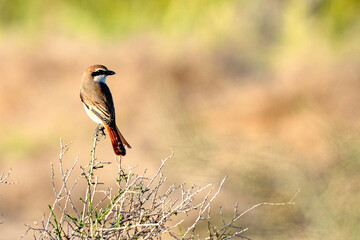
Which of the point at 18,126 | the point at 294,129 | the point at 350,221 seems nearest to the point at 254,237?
the point at 350,221

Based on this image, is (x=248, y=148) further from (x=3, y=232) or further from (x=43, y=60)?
(x=43, y=60)

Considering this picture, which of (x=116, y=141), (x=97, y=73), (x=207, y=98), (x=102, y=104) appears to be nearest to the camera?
(x=116, y=141)

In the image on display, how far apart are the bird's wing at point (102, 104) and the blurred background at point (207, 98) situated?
2.33m

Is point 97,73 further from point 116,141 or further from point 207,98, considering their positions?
point 207,98

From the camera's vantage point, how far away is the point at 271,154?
7.81 meters

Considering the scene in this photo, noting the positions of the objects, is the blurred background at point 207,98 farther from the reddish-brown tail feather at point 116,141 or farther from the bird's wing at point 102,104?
the reddish-brown tail feather at point 116,141

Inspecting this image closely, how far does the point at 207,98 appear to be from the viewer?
12094mm

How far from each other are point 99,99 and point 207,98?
682 cm

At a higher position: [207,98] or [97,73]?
[207,98]

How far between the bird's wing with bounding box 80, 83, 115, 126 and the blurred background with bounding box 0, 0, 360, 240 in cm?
233

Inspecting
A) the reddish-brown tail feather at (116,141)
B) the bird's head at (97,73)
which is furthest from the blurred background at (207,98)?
the reddish-brown tail feather at (116,141)

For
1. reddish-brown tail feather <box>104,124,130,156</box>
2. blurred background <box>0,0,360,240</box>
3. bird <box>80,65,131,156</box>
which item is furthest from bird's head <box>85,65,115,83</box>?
blurred background <box>0,0,360,240</box>

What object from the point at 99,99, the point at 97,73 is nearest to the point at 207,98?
the point at 97,73

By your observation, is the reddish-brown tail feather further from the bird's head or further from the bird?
the bird's head
